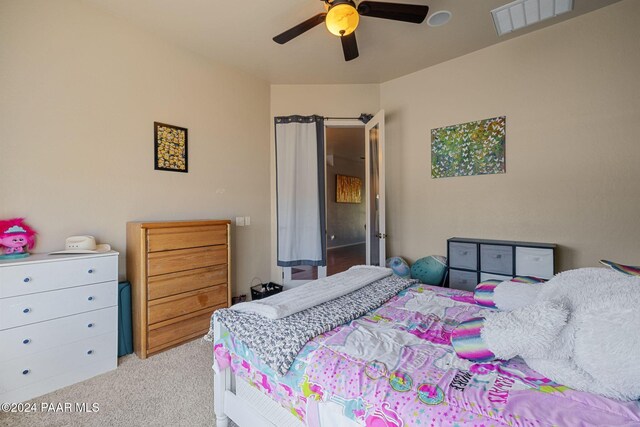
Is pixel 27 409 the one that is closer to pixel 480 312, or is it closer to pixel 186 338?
pixel 186 338

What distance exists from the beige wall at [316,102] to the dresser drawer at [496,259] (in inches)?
85.4

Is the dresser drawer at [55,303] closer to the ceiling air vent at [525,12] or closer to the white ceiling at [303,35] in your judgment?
the white ceiling at [303,35]

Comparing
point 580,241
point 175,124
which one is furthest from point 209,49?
point 580,241

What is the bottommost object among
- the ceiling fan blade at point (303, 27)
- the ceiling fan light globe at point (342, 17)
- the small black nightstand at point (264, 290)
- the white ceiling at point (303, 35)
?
the small black nightstand at point (264, 290)

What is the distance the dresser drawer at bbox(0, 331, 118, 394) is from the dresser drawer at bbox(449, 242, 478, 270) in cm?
300

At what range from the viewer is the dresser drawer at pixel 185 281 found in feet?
7.34

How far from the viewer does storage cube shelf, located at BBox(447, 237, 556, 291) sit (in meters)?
2.41

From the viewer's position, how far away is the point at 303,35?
2580 mm

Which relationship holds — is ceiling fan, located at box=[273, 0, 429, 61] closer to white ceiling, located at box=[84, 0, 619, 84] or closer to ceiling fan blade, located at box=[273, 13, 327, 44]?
ceiling fan blade, located at box=[273, 13, 327, 44]

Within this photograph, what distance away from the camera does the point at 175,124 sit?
8.98 feet

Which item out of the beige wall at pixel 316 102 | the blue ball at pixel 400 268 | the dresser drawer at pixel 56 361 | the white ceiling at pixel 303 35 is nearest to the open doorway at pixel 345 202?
the beige wall at pixel 316 102

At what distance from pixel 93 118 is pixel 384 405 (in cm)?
279

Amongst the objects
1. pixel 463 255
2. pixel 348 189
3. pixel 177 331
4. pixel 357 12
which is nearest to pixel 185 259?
pixel 177 331

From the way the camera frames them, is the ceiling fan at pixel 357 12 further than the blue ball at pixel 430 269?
No
